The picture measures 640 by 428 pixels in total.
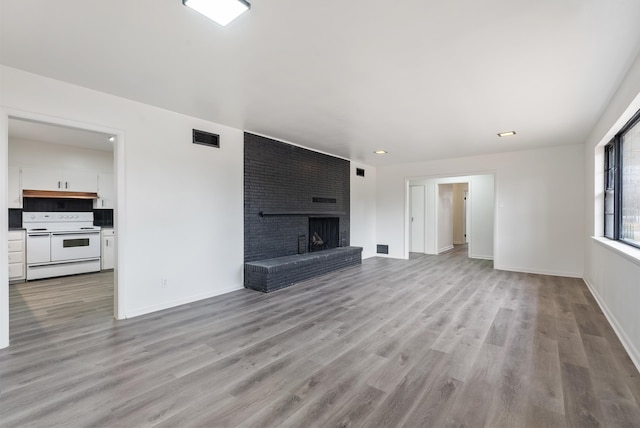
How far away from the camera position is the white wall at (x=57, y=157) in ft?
17.1

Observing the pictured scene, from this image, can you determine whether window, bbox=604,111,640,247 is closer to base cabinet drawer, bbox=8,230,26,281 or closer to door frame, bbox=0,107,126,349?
door frame, bbox=0,107,126,349

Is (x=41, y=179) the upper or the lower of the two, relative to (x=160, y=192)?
upper

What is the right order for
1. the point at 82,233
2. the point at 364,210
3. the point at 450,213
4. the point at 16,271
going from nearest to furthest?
1. the point at 16,271
2. the point at 82,233
3. the point at 364,210
4. the point at 450,213

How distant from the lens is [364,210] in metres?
7.52

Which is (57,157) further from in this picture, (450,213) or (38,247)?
(450,213)

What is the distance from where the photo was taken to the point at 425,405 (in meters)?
1.84

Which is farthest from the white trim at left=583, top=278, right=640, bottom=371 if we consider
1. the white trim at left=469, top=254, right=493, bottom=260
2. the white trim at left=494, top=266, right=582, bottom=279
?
the white trim at left=469, top=254, right=493, bottom=260

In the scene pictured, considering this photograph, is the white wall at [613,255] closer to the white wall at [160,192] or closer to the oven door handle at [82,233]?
the white wall at [160,192]

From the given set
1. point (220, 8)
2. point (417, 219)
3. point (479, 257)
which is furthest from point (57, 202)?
point (479, 257)

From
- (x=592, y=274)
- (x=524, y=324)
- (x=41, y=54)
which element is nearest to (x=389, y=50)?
(x=41, y=54)

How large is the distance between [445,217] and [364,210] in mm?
3173

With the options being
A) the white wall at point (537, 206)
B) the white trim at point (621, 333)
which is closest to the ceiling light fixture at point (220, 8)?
the white trim at point (621, 333)

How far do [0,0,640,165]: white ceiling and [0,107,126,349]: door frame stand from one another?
1.37 ft

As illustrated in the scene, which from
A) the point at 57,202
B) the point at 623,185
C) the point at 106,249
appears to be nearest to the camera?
the point at 623,185
